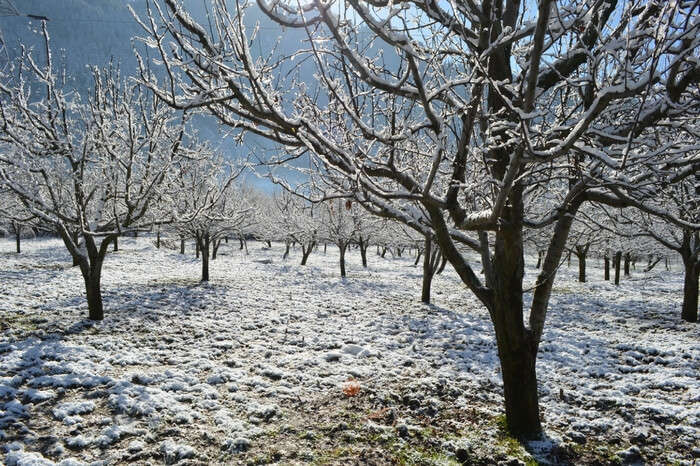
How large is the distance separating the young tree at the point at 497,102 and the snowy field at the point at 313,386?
3.78ft

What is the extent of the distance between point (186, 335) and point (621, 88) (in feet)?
29.7

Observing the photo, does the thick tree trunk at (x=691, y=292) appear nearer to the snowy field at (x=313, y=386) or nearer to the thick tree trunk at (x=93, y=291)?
the snowy field at (x=313, y=386)

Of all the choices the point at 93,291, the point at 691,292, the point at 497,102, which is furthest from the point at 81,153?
the point at 691,292

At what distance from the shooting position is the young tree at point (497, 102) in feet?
8.73

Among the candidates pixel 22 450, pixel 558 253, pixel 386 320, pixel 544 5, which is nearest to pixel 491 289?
pixel 558 253

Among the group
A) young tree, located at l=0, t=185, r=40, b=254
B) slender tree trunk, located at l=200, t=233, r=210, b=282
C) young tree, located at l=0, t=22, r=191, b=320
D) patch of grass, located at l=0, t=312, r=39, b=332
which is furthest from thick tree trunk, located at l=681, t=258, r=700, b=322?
slender tree trunk, located at l=200, t=233, r=210, b=282

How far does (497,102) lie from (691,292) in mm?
12060

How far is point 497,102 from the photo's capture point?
4.30 metres

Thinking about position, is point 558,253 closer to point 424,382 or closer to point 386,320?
point 424,382

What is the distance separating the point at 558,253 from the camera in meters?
4.63

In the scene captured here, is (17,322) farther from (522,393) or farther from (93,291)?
(522,393)

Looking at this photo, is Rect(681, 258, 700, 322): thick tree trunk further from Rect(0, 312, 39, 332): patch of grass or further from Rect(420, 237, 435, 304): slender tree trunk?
Rect(0, 312, 39, 332): patch of grass

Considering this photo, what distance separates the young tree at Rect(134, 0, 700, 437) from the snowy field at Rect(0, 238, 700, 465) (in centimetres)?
115

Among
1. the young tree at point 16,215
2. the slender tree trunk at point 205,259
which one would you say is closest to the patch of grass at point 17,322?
the young tree at point 16,215
